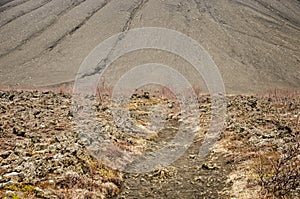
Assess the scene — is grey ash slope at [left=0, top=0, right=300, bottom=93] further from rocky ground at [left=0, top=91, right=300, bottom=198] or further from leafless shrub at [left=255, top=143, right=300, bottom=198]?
leafless shrub at [left=255, top=143, right=300, bottom=198]

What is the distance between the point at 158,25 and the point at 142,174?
136756mm

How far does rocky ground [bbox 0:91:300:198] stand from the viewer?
13422mm

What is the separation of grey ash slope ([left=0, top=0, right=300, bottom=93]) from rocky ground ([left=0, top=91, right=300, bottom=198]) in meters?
80.3

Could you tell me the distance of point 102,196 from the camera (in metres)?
14.3

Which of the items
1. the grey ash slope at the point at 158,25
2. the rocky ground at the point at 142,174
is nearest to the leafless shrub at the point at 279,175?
the rocky ground at the point at 142,174

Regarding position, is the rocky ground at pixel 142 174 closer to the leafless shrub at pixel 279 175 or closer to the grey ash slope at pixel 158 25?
the leafless shrub at pixel 279 175

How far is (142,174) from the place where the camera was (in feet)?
58.0

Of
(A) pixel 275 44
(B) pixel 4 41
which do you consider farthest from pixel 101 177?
(B) pixel 4 41

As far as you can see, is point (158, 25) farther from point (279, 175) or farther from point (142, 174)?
point (279, 175)

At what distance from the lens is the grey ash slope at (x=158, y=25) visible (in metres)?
118

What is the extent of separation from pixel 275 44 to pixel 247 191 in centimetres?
13367

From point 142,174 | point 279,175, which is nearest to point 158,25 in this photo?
point 142,174

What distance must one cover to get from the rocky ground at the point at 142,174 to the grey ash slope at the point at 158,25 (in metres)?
80.3

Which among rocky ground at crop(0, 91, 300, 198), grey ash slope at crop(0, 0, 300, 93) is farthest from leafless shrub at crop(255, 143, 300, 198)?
grey ash slope at crop(0, 0, 300, 93)
